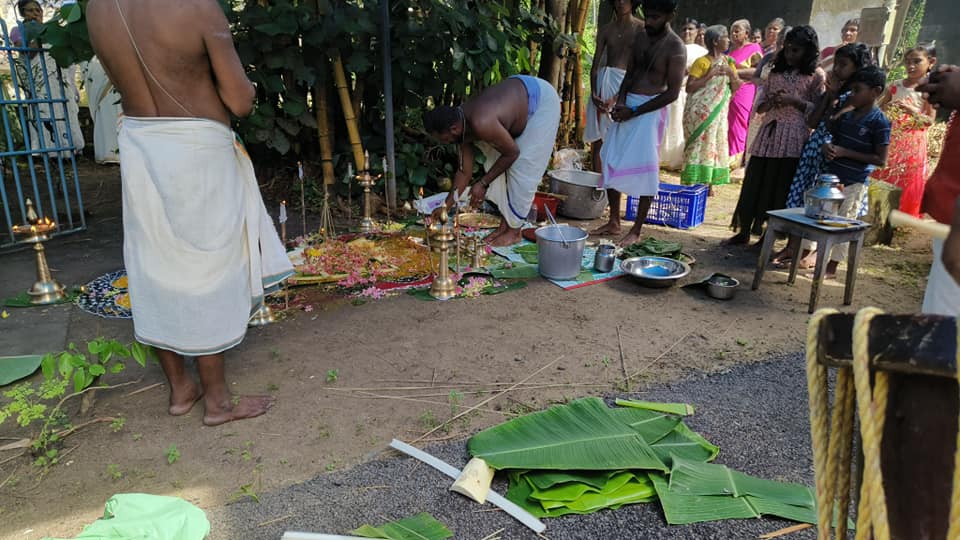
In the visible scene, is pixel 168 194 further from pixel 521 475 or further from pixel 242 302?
pixel 521 475

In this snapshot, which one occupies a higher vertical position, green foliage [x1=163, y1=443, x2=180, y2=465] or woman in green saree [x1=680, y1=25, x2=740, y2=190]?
woman in green saree [x1=680, y1=25, x2=740, y2=190]

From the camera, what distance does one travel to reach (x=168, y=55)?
220 centimetres

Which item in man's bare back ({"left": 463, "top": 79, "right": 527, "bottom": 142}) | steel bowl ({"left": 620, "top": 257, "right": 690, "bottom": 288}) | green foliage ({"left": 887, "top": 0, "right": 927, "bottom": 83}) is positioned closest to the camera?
steel bowl ({"left": 620, "top": 257, "right": 690, "bottom": 288})

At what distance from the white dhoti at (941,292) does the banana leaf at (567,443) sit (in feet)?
3.49

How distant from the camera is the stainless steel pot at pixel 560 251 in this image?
436 cm

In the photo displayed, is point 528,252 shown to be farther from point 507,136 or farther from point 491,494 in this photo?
point 491,494

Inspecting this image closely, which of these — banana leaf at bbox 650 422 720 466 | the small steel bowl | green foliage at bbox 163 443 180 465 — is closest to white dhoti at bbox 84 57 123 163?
green foliage at bbox 163 443 180 465

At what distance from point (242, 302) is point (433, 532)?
1.29 m

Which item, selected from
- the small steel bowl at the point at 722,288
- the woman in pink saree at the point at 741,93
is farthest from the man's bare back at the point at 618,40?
the small steel bowl at the point at 722,288

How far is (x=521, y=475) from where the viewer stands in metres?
2.29

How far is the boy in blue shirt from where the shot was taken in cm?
400

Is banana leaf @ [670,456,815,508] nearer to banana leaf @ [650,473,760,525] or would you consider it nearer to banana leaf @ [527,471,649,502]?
banana leaf @ [650,473,760,525]

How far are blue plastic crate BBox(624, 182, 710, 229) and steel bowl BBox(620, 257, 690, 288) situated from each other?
143 cm

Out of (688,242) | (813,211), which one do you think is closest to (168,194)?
(813,211)
